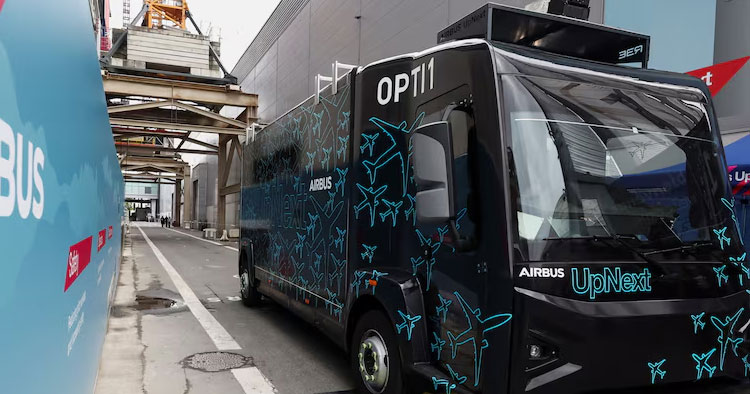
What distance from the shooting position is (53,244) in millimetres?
2221

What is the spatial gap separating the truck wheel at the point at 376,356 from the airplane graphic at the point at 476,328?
2.28ft

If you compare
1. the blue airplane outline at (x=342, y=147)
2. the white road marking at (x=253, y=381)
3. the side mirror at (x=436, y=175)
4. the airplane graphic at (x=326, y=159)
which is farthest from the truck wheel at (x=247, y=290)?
the side mirror at (x=436, y=175)

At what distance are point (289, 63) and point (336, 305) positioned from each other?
26.4m

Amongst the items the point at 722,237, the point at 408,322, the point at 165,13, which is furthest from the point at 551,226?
the point at 165,13

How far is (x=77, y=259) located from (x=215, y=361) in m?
3.19

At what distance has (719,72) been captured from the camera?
8.30 m

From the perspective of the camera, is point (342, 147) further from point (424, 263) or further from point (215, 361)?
point (215, 361)

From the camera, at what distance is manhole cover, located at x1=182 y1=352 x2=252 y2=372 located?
18.6 ft

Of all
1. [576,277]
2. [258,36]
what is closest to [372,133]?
[576,277]

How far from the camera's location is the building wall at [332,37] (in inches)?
591

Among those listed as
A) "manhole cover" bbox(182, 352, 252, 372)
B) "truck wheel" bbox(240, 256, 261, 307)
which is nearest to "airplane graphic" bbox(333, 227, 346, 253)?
"manhole cover" bbox(182, 352, 252, 372)

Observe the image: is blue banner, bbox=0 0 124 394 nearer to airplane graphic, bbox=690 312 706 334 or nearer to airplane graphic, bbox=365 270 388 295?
airplane graphic, bbox=365 270 388 295

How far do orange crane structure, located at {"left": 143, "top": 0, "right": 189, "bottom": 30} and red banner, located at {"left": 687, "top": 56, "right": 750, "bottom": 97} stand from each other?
1912 inches

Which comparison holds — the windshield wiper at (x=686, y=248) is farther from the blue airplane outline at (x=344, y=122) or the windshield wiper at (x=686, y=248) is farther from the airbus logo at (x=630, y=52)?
the blue airplane outline at (x=344, y=122)
